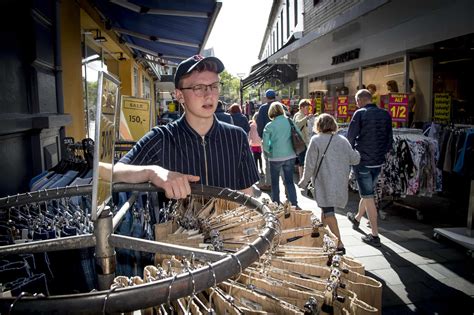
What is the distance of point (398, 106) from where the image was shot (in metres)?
7.40

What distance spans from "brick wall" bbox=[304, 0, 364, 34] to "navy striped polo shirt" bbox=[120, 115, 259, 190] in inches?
399

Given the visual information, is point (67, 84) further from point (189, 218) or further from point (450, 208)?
point (450, 208)

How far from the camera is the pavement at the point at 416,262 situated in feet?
11.8

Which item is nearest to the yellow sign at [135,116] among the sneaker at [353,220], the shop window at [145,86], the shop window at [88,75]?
the shop window at [88,75]

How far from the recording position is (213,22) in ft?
17.7

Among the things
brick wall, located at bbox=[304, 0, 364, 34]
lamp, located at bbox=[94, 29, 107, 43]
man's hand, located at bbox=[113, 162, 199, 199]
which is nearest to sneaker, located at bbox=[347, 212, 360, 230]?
man's hand, located at bbox=[113, 162, 199, 199]

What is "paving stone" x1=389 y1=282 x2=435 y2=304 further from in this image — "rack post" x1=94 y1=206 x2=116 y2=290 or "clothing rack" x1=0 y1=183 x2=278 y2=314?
"rack post" x1=94 y1=206 x2=116 y2=290

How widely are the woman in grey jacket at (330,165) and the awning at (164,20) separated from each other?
2.20 meters

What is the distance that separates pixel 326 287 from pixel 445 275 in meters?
3.70

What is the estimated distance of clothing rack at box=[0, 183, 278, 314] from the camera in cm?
67

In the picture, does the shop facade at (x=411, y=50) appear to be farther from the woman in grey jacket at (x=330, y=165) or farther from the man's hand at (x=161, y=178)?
the man's hand at (x=161, y=178)

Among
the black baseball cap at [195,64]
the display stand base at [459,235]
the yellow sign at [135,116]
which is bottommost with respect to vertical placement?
the display stand base at [459,235]

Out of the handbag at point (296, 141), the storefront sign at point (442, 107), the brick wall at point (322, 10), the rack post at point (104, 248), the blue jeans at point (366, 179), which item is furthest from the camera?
the brick wall at point (322, 10)

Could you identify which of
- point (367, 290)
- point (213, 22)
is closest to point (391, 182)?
point (213, 22)
